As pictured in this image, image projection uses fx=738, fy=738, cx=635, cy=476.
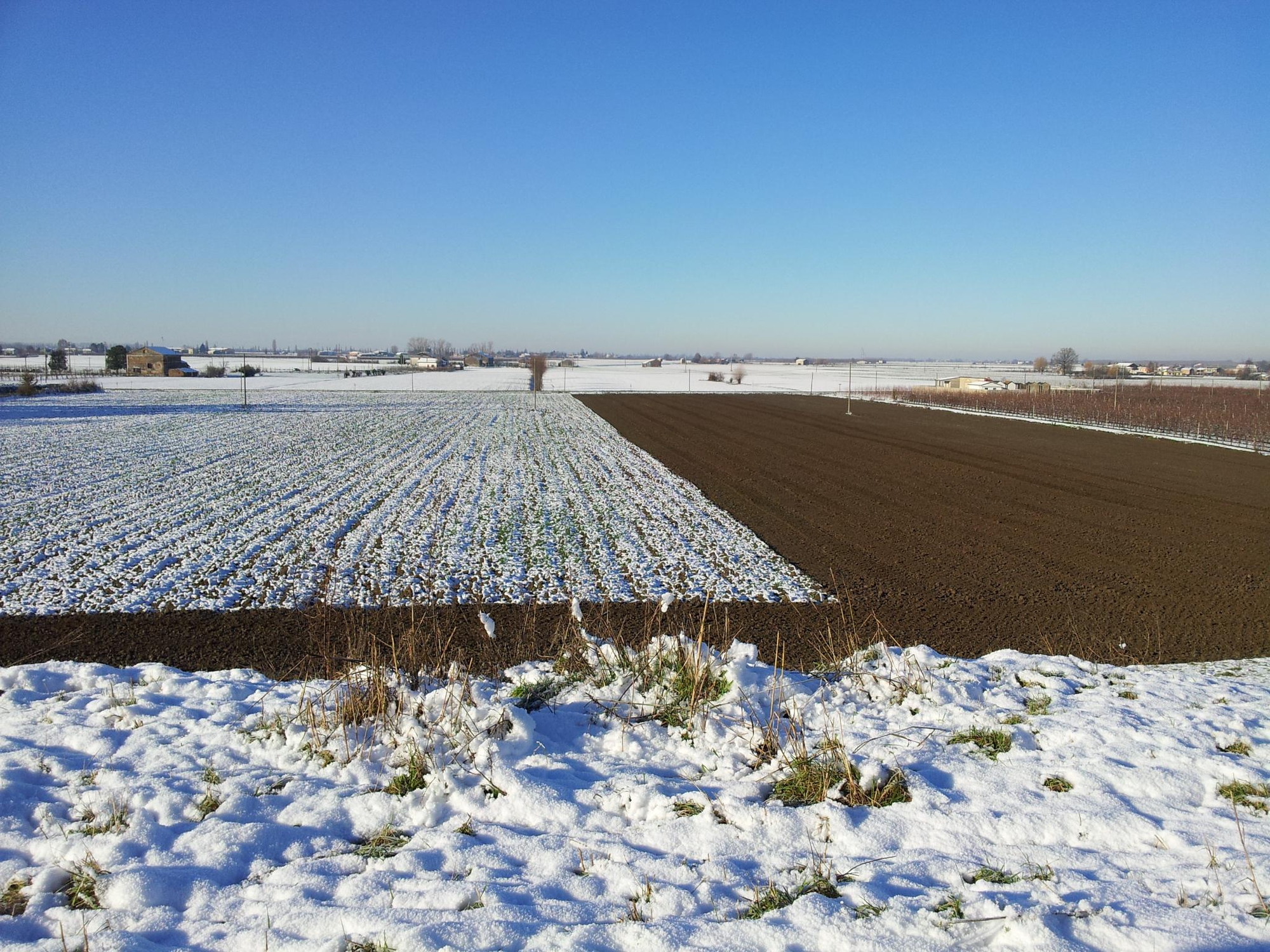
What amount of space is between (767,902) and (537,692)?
2792 millimetres

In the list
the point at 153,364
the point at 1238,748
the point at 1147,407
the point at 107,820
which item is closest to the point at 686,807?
the point at 107,820

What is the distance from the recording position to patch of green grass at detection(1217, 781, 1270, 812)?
13.5ft

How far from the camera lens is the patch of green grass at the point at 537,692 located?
18.4ft

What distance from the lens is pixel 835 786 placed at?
4.41 meters

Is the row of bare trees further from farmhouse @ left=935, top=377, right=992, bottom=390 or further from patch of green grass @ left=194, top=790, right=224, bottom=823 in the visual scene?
patch of green grass @ left=194, top=790, right=224, bottom=823

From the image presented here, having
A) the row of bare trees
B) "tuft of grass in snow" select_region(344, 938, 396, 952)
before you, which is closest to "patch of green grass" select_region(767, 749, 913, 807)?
"tuft of grass in snow" select_region(344, 938, 396, 952)

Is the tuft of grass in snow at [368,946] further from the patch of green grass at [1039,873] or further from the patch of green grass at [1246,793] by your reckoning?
the patch of green grass at [1246,793]

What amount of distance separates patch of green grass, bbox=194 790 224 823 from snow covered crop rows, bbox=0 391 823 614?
6.35m

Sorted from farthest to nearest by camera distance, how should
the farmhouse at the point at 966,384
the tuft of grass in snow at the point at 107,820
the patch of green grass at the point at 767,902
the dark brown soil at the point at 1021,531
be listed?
the farmhouse at the point at 966,384 < the dark brown soil at the point at 1021,531 < the tuft of grass in snow at the point at 107,820 < the patch of green grass at the point at 767,902

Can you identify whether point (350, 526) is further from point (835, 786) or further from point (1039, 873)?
point (1039, 873)

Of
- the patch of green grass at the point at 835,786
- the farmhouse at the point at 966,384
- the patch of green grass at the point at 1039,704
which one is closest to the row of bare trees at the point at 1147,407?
the farmhouse at the point at 966,384

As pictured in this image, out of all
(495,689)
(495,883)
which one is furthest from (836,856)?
(495,689)

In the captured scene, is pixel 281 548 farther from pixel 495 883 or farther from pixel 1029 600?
pixel 1029 600

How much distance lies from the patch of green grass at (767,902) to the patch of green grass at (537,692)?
8.15 ft
